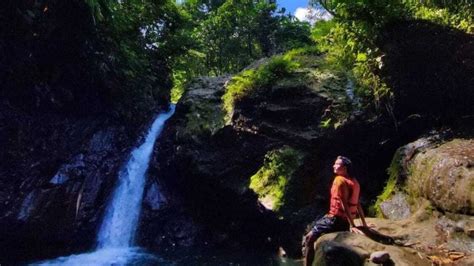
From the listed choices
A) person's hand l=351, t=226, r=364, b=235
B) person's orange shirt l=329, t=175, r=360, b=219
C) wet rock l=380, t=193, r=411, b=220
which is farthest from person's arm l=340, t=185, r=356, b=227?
wet rock l=380, t=193, r=411, b=220

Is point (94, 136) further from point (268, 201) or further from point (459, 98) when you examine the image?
point (459, 98)

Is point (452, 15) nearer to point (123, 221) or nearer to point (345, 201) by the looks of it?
point (345, 201)

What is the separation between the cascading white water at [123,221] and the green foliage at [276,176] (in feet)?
14.3

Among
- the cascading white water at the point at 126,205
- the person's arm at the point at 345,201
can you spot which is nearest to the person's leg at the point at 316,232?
the person's arm at the point at 345,201

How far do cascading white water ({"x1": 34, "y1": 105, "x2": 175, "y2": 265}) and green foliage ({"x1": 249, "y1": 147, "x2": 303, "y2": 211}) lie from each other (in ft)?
14.3

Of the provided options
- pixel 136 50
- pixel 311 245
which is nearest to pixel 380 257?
pixel 311 245

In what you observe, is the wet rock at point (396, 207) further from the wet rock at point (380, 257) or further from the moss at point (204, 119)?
the moss at point (204, 119)

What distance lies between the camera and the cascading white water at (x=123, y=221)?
1453 centimetres

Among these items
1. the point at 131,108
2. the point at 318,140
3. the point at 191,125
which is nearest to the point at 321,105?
the point at 318,140

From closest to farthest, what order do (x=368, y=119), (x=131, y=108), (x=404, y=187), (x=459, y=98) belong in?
(x=404, y=187), (x=459, y=98), (x=368, y=119), (x=131, y=108)

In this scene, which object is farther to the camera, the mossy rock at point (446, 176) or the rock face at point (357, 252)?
the mossy rock at point (446, 176)

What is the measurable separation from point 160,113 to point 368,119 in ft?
42.8

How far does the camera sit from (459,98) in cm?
1197

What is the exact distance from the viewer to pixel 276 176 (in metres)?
14.4
